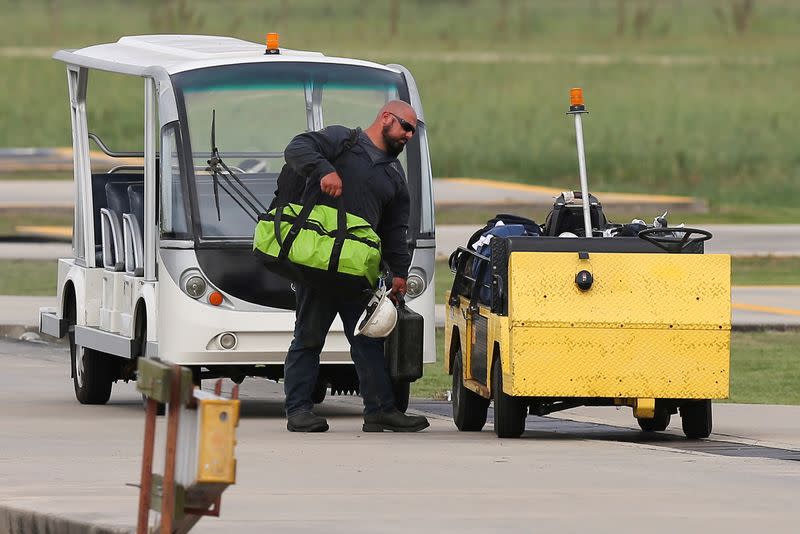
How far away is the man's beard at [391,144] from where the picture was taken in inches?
470

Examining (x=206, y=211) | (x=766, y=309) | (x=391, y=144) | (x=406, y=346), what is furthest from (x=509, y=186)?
(x=391, y=144)

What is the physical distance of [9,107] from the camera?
160ft

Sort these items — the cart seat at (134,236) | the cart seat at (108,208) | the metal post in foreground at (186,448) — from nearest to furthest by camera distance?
1. the metal post in foreground at (186,448)
2. the cart seat at (134,236)
3. the cart seat at (108,208)

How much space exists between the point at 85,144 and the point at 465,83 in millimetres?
40595

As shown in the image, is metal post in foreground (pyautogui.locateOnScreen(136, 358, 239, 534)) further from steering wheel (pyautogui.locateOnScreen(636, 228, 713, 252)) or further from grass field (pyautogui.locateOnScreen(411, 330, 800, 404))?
grass field (pyautogui.locateOnScreen(411, 330, 800, 404))

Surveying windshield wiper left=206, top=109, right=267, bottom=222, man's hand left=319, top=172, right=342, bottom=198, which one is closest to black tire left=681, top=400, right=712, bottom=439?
man's hand left=319, top=172, right=342, bottom=198

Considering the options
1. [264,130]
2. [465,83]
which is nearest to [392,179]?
[264,130]

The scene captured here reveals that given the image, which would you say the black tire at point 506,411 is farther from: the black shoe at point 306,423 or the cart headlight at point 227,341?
the cart headlight at point 227,341

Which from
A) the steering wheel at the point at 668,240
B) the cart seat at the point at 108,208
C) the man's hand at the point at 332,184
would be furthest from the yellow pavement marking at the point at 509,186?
the man's hand at the point at 332,184

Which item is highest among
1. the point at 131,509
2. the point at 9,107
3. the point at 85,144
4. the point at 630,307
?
the point at 9,107

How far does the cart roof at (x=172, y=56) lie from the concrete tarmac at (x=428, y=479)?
2094mm

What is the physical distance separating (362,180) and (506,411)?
140 cm

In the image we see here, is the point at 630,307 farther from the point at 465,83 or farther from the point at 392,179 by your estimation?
the point at 465,83

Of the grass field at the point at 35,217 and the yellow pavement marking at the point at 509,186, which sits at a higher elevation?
the yellow pavement marking at the point at 509,186
